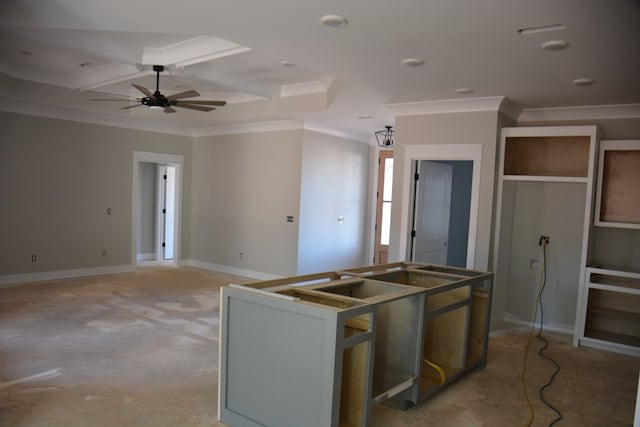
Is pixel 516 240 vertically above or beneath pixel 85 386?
above

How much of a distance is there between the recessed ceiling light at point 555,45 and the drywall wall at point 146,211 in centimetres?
780

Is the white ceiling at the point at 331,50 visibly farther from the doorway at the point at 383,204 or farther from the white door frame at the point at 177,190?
the doorway at the point at 383,204

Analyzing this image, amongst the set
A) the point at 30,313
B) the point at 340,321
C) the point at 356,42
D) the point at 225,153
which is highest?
the point at 356,42

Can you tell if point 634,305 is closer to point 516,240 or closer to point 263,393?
point 516,240

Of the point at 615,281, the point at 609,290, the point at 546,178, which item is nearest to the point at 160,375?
the point at 546,178

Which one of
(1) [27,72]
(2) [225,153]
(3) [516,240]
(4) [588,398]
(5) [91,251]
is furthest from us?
(2) [225,153]

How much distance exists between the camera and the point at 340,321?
7.78ft

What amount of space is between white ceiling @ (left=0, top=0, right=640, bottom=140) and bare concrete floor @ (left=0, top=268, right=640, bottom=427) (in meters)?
2.58

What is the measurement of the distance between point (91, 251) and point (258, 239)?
2648 mm

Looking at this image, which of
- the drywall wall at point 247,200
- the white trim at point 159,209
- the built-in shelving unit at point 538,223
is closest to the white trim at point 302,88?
the drywall wall at point 247,200

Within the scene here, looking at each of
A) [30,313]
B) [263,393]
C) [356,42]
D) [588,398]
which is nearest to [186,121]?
[30,313]

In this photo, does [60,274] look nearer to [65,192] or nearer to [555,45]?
[65,192]

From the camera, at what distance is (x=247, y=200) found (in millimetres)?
7910

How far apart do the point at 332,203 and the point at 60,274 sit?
4398 mm
